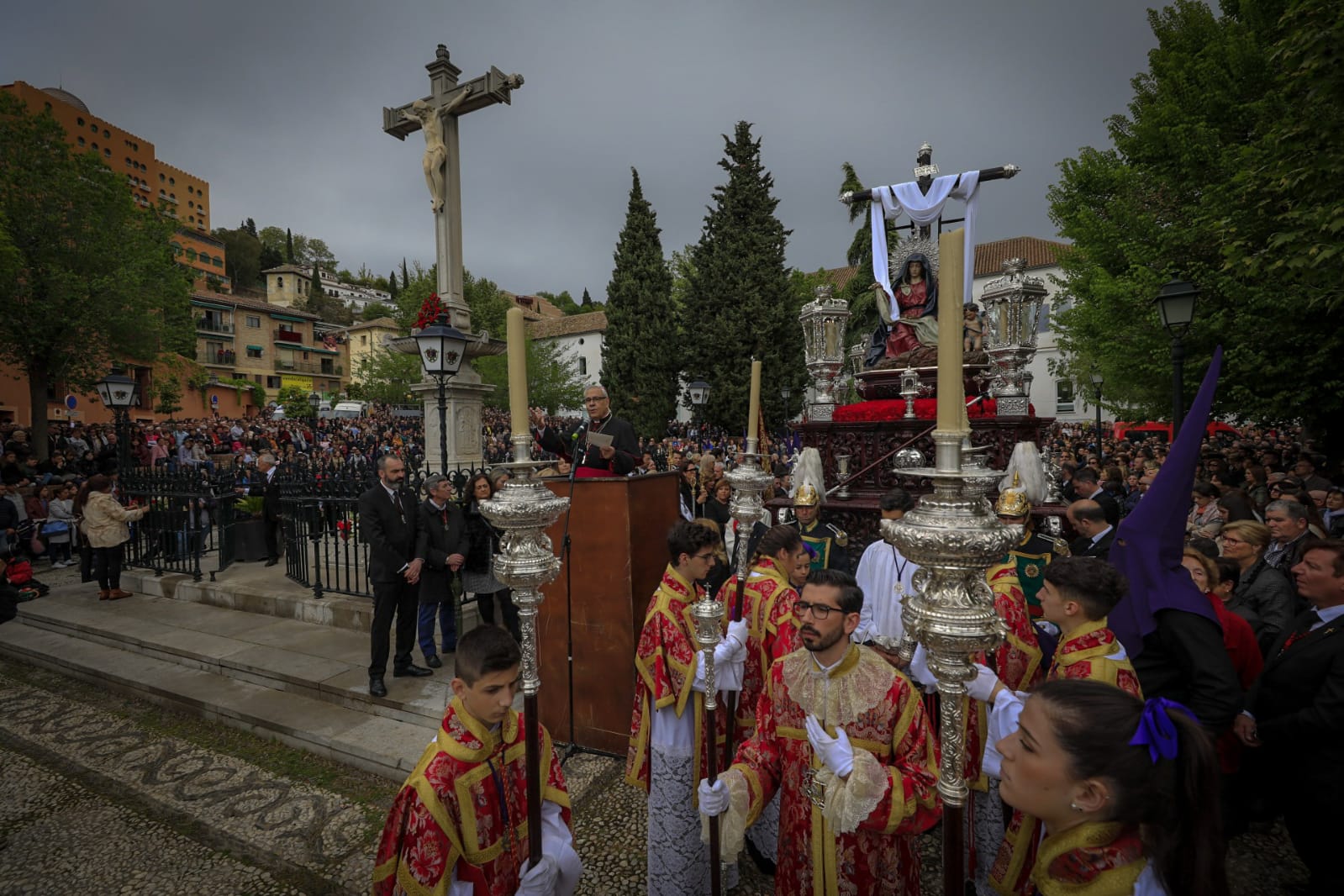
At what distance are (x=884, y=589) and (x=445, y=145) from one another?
34.1 ft

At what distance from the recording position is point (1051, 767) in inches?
63.7

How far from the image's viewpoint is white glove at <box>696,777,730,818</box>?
2.35 metres

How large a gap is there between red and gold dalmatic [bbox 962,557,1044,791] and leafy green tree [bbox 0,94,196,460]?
23.9 m

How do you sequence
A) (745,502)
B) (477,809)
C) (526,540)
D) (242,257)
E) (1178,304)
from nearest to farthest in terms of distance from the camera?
(526,540) → (477,809) → (745,502) → (1178,304) → (242,257)

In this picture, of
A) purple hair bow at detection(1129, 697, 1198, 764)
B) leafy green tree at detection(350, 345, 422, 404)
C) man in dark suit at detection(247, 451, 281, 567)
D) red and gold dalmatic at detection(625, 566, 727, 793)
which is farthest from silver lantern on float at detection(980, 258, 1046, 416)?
leafy green tree at detection(350, 345, 422, 404)

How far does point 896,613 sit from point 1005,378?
4791 mm

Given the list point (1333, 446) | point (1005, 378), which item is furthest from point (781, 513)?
point (1333, 446)

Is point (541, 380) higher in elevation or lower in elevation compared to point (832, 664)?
higher

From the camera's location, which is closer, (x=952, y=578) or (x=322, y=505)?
(x=952, y=578)

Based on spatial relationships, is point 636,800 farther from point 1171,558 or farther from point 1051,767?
point 1171,558

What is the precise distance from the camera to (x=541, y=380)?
36156mm

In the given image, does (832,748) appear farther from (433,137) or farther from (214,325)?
(214,325)

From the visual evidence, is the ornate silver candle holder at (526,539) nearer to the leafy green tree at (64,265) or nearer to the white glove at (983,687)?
the white glove at (983,687)

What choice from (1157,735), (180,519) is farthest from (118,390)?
(1157,735)
